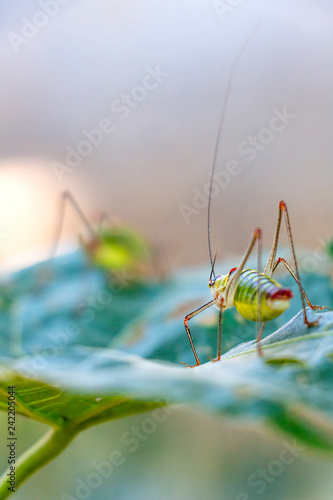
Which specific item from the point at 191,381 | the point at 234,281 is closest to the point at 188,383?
the point at 191,381

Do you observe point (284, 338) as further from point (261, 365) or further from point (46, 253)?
point (46, 253)

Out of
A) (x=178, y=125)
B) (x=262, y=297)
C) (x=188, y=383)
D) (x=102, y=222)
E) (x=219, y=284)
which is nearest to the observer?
(x=188, y=383)

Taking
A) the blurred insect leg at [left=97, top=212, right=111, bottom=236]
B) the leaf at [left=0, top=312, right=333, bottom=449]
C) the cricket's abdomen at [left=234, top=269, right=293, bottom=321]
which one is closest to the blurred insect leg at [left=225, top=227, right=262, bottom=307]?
the cricket's abdomen at [left=234, top=269, right=293, bottom=321]

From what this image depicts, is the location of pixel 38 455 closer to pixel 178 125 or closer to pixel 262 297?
pixel 262 297

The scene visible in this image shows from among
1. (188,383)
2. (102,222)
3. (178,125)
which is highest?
(178,125)

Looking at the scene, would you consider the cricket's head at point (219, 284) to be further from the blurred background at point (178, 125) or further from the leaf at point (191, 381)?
the blurred background at point (178, 125)

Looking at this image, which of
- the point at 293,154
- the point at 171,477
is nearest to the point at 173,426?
the point at 171,477

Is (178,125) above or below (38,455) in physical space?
above
